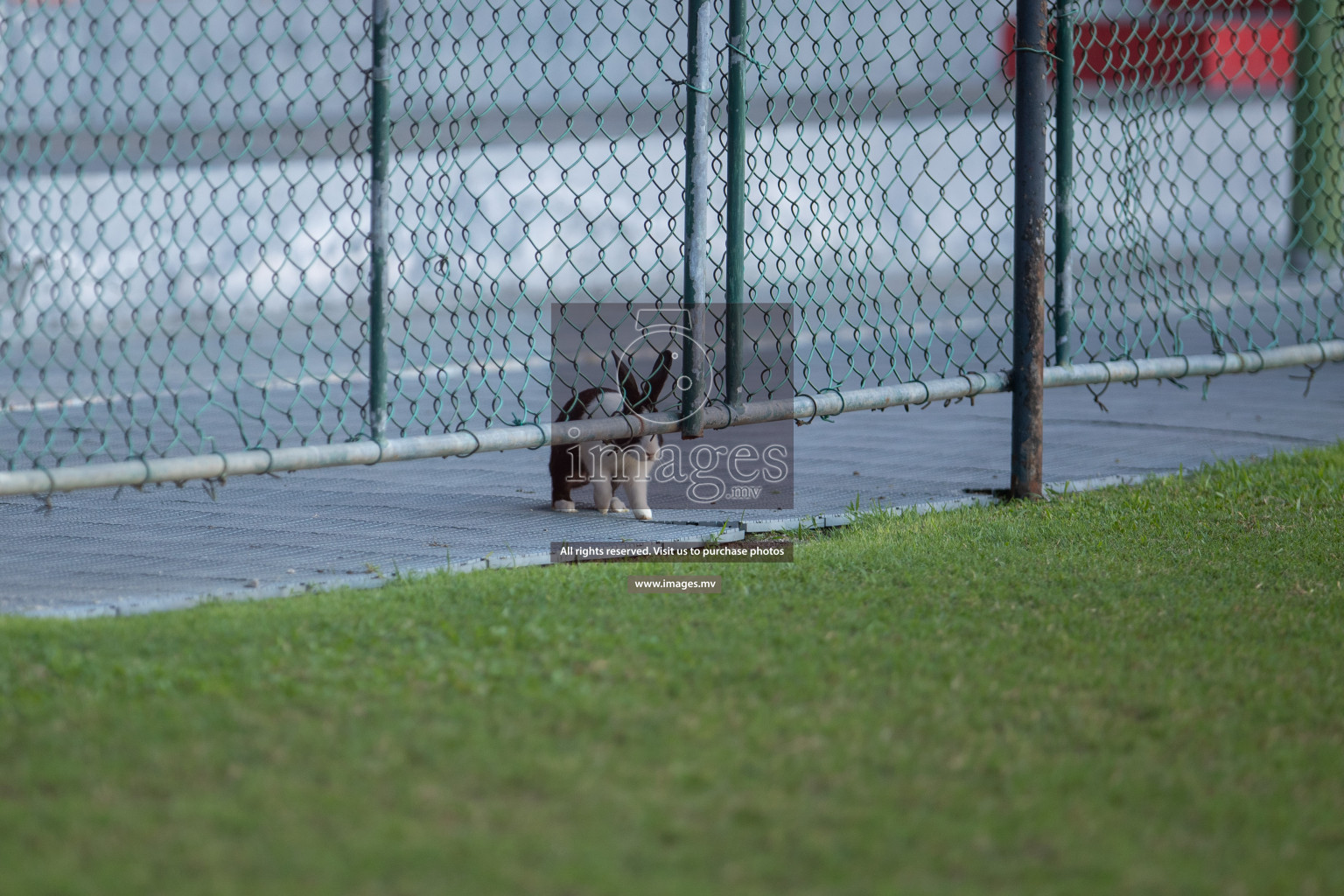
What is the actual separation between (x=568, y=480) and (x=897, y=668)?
6.30ft

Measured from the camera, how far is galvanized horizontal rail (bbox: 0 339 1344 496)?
3.52 m

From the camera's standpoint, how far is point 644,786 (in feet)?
7.97

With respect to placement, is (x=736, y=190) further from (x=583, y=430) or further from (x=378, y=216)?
(x=378, y=216)

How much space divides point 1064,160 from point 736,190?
120cm

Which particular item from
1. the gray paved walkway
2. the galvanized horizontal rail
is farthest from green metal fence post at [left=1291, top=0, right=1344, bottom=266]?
the gray paved walkway

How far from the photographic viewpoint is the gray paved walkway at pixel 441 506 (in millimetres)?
4031

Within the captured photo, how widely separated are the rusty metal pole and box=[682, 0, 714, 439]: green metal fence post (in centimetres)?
97

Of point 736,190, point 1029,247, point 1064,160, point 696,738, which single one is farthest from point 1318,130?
point 696,738

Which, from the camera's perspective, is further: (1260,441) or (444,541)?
(1260,441)

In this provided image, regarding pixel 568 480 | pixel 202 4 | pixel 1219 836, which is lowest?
pixel 1219 836

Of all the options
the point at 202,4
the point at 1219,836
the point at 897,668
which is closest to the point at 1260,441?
the point at 897,668

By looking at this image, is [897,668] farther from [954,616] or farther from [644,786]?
[644,786]

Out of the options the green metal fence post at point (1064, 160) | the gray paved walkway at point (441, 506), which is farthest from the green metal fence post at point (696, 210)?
the green metal fence post at point (1064, 160)
